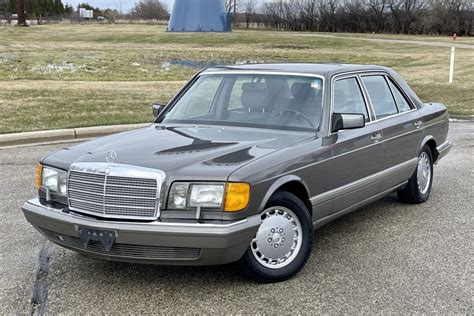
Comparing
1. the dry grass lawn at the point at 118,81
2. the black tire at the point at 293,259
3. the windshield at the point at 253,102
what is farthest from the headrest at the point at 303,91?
the dry grass lawn at the point at 118,81

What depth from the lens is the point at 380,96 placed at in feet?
19.0

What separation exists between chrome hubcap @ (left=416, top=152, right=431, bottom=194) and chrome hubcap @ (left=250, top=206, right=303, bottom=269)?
2.48 m

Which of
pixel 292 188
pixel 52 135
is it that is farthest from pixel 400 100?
pixel 52 135

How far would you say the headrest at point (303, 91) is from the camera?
5.00 meters

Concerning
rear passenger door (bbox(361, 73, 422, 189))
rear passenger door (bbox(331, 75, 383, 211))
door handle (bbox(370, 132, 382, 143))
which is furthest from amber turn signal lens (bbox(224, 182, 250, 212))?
rear passenger door (bbox(361, 73, 422, 189))

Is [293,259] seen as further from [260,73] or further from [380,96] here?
[380,96]

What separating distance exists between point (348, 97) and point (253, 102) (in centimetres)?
86

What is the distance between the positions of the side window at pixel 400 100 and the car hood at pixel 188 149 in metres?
1.77

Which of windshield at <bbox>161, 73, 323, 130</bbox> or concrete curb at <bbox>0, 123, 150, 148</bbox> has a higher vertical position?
windshield at <bbox>161, 73, 323, 130</bbox>

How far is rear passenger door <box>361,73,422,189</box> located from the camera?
5578 mm

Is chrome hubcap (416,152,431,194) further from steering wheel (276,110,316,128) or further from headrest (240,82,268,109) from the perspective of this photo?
headrest (240,82,268,109)

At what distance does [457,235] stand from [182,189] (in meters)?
2.79

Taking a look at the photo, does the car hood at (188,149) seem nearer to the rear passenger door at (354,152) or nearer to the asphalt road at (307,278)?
the rear passenger door at (354,152)

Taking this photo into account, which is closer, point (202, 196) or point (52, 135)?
point (202, 196)
